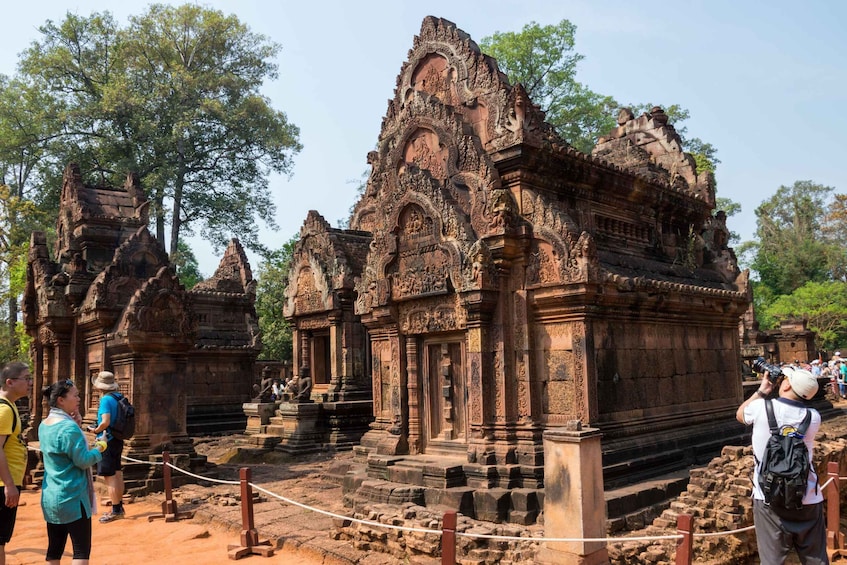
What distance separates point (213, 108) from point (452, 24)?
22655 millimetres

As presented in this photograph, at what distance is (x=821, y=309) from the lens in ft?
117

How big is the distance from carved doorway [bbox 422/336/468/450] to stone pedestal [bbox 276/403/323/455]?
717cm

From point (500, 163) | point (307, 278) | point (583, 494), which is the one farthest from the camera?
point (307, 278)

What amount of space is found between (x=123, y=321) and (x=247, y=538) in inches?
243

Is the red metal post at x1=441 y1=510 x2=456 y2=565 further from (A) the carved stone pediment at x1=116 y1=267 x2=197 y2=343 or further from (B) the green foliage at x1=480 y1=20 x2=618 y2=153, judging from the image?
(B) the green foliage at x1=480 y1=20 x2=618 y2=153

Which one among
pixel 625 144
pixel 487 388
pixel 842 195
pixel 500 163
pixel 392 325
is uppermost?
pixel 842 195

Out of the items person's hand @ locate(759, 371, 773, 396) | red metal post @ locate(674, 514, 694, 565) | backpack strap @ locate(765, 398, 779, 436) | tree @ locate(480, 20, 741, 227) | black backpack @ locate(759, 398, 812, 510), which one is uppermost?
tree @ locate(480, 20, 741, 227)

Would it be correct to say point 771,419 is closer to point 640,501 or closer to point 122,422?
point 640,501

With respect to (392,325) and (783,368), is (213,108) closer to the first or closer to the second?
(392,325)

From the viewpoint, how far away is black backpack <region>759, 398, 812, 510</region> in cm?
472

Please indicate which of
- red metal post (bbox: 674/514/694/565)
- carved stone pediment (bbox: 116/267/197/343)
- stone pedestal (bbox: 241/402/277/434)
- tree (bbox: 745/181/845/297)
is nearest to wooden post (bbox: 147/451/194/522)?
carved stone pediment (bbox: 116/267/197/343)

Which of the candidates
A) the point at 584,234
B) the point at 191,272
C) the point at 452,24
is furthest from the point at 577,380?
the point at 191,272

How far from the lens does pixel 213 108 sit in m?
31.3

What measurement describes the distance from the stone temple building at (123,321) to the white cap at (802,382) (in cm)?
1073
